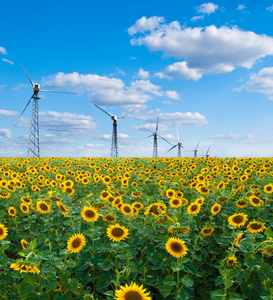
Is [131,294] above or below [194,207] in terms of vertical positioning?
below

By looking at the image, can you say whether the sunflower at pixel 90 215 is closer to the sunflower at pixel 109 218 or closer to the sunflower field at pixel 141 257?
the sunflower field at pixel 141 257

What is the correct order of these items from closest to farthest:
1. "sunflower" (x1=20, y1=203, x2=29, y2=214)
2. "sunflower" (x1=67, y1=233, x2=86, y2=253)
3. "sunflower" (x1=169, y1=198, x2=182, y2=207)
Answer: "sunflower" (x1=67, y1=233, x2=86, y2=253) → "sunflower" (x1=169, y1=198, x2=182, y2=207) → "sunflower" (x1=20, y1=203, x2=29, y2=214)

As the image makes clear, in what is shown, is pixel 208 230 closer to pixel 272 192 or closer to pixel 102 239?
pixel 102 239

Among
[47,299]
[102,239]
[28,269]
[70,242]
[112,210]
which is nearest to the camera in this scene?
[28,269]

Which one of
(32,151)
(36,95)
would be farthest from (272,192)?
(36,95)

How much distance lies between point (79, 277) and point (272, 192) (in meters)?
5.19

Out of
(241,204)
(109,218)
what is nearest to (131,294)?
(109,218)

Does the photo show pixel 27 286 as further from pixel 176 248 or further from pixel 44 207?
pixel 44 207

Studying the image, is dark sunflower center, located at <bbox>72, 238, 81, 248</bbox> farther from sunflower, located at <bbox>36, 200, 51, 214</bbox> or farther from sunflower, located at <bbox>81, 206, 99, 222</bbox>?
sunflower, located at <bbox>36, 200, 51, 214</bbox>

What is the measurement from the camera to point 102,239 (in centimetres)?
441

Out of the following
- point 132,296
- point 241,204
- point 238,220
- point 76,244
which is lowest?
point 132,296

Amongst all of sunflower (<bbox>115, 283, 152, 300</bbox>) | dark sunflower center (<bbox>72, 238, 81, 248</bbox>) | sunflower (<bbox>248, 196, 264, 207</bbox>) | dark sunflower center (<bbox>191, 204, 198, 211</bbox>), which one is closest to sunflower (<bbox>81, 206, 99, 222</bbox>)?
dark sunflower center (<bbox>72, 238, 81, 248</bbox>)

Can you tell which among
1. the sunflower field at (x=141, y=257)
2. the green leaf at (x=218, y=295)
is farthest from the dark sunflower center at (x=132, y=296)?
the green leaf at (x=218, y=295)

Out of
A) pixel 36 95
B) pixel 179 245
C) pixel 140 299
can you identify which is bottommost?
pixel 140 299
